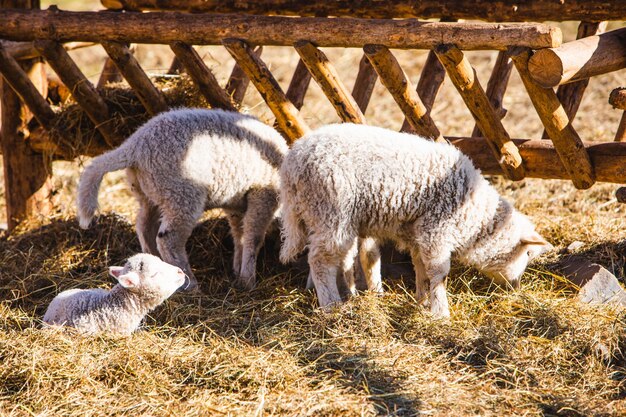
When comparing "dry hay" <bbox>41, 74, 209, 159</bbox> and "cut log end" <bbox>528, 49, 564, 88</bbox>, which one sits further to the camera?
"dry hay" <bbox>41, 74, 209, 159</bbox>

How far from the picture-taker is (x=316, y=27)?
544 cm

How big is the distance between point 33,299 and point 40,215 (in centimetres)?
186

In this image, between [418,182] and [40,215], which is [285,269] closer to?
[418,182]

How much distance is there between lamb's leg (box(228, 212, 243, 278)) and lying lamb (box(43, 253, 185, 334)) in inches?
57.0

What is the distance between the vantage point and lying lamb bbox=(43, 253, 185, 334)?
466cm

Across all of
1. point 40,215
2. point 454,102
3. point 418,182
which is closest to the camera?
point 418,182

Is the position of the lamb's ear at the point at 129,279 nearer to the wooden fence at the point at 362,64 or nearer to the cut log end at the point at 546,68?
the wooden fence at the point at 362,64

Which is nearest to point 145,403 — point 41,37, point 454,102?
point 41,37

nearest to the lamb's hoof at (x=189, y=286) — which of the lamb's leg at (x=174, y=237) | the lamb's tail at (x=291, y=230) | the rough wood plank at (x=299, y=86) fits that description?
the lamb's leg at (x=174, y=237)

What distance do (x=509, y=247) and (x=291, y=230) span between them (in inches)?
59.0

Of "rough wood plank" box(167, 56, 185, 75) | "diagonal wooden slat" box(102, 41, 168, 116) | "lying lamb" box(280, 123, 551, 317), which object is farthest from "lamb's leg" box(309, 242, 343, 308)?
"rough wood plank" box(167, 56, 185, 75)

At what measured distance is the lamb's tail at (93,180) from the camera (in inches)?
214

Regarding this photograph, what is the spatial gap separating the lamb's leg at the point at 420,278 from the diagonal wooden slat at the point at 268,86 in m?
1.35

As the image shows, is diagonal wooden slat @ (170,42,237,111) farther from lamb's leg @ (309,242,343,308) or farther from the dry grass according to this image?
lamb's leg @ (309,242,343,308)
